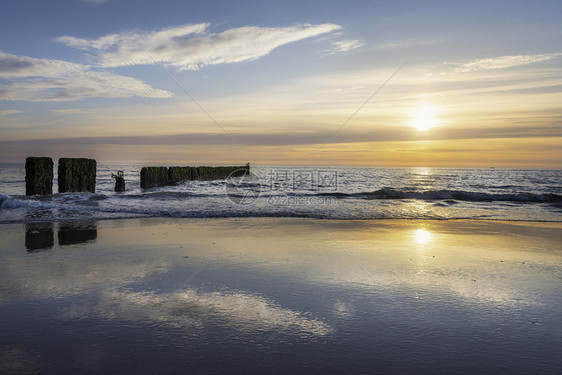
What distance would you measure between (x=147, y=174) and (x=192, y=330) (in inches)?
1053

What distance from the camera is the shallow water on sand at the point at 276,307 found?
2924 mm

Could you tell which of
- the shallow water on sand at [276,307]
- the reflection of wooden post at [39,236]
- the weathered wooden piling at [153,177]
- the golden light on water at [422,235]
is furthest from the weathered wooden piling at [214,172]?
the shallow water on sand at [276,307]

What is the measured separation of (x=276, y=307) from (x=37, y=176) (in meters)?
17.0

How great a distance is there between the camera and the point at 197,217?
41.5 feet

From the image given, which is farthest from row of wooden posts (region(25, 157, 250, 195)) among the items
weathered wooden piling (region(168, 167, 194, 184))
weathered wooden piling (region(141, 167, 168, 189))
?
weathered wooden piling (region(168, 167, 194, 184))

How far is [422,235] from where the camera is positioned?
30.8 feet

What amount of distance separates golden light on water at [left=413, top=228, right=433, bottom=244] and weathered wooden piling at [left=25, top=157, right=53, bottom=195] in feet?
52.6

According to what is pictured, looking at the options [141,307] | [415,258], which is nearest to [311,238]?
[415,258]

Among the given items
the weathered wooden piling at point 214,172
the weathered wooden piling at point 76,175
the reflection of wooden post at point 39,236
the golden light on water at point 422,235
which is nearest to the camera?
the reflection of wooden post at point 39,236

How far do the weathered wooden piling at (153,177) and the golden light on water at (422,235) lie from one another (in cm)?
2242

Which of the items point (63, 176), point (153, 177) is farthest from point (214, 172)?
point (63, 176)

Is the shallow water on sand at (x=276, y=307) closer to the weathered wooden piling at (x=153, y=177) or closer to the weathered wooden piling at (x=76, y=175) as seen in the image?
the weathered wooden piling at (x=76, y=175)

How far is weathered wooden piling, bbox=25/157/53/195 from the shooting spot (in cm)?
1698

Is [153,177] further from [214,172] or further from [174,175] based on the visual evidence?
[214,172]
